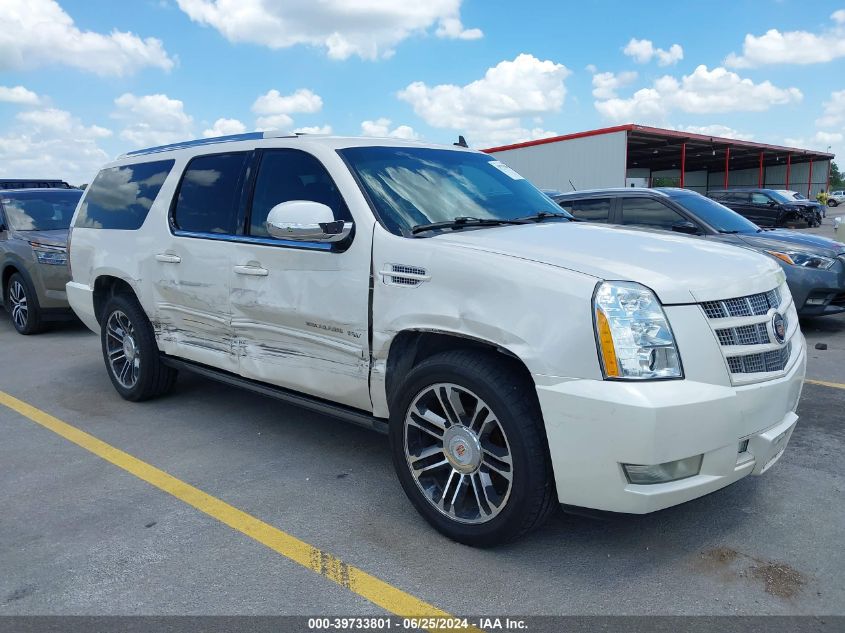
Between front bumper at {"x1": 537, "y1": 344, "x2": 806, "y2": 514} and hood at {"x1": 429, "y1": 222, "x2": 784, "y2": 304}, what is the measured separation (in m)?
0.40

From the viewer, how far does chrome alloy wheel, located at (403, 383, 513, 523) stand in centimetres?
296

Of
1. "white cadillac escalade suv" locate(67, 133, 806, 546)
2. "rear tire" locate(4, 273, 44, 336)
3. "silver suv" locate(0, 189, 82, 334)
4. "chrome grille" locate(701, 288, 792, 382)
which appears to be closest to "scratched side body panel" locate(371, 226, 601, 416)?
"white cadillac escalade suv" locate(67, 133, 806, 546)

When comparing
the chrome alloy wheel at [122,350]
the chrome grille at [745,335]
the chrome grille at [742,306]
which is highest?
the chrome grille at [742,306]

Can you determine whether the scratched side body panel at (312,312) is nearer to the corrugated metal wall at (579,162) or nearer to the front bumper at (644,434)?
the front bumper at (644,434)

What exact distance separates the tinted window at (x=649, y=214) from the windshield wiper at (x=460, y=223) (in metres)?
4.34

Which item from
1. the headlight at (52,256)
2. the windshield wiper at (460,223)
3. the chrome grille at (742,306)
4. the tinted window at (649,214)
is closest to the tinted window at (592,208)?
the tinted window at (649,214)

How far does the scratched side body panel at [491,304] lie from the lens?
105 inches

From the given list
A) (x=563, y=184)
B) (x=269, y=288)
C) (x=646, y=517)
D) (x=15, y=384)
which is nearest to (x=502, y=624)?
(x=646, y=517)

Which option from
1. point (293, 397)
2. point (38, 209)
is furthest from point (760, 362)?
point (38, 209)

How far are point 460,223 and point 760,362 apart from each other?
5.07 feet

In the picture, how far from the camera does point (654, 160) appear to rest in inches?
1766

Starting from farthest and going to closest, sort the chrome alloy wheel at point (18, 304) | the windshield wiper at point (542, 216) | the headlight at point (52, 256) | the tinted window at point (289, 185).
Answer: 1. the chrome alloy wheel at point (18, 304)
2. the headlight at point (52, 256)
3. the windshield wiper at point (542, 216)
4. the tinted window at point (289, 185)

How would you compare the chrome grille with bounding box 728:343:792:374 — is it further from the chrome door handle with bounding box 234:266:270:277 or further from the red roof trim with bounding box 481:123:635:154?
the red roof trim with bounding box 481:123:635:154

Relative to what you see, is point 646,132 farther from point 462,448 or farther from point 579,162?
point 462,448
